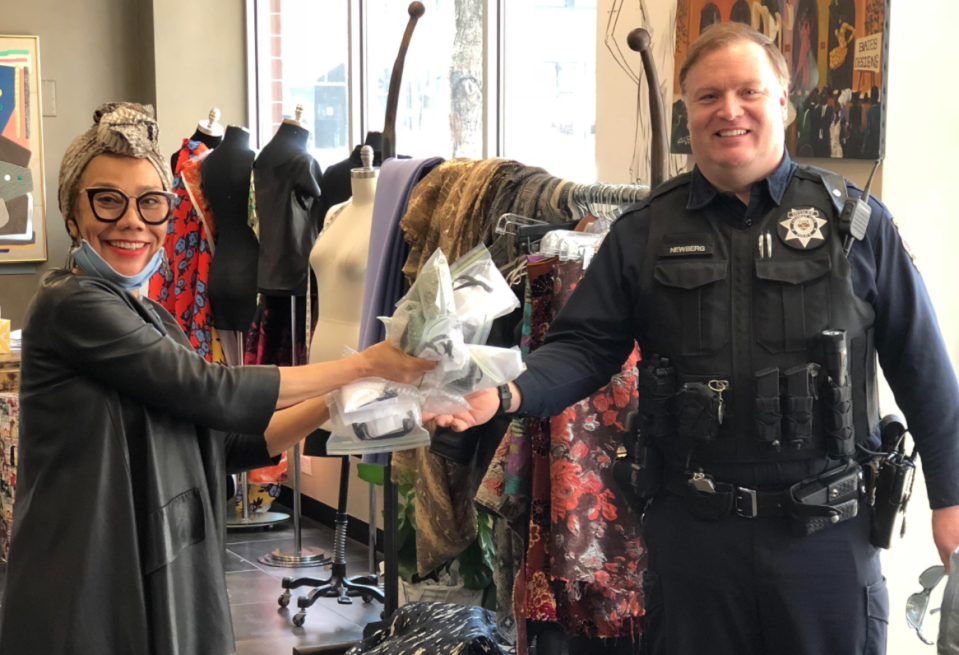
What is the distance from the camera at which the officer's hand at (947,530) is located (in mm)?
1817

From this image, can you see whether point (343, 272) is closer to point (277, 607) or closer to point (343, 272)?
point (343, 272)

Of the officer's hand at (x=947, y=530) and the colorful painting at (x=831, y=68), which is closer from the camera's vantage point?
the officer's hand at (x=947, y=530)

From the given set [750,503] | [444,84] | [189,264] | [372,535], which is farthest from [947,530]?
[189,264]

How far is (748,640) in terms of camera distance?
184cm

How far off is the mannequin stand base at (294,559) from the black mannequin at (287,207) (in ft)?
4.07

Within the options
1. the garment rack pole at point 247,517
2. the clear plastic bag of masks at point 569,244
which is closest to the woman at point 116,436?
the clear plastic bag of masks at point 569,244

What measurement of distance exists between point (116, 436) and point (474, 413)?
0.58 metres

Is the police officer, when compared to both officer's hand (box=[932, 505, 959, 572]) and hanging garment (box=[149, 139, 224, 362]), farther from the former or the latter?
hanging garment (box=[149, 139, 224, 362])

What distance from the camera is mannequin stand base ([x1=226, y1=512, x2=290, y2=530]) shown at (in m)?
5.39

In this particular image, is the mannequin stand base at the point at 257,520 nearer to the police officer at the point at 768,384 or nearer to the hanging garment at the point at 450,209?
the hanging garment at the point at 450,209

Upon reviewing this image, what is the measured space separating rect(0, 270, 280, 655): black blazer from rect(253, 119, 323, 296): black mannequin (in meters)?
2.54

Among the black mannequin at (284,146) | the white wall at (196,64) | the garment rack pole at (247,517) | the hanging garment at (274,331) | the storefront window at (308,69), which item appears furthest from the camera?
the white wall at (196,64)

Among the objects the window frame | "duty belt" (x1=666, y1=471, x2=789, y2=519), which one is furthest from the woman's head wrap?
the window frame

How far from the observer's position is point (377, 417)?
170 centimetres
